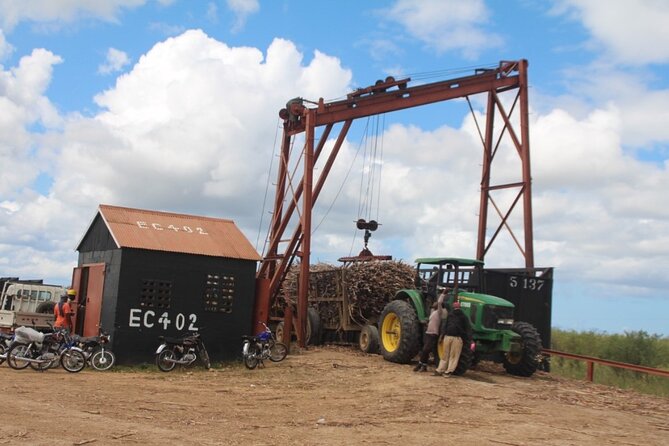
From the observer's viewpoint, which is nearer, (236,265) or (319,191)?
(236,265)

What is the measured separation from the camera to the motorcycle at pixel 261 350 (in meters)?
17.1

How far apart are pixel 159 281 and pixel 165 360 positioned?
2.02 meters

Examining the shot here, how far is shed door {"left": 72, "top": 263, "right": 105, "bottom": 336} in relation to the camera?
17078mm

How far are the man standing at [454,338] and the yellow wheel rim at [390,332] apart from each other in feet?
8.14

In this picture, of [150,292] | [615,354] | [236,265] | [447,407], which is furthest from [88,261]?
[615,354]

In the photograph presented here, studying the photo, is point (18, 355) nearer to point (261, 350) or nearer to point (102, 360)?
point (102, 360)

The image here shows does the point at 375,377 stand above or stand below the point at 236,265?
below

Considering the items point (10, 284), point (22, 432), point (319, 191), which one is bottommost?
point (22, 432)

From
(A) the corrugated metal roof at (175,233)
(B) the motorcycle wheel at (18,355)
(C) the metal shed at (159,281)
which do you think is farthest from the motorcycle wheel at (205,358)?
(B) the motorcycle wheel at (18,355)

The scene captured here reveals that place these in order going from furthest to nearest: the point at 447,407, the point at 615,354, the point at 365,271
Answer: the point at 615,354
the point at 365,271
the point at 447,407

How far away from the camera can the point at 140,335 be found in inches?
650

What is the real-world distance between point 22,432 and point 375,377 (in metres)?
7.94

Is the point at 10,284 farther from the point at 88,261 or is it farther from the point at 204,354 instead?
the point at 204,354

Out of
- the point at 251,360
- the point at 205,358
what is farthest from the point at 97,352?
the point at 251,360
